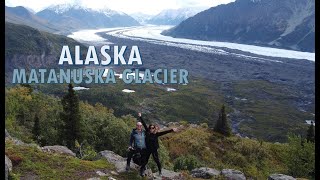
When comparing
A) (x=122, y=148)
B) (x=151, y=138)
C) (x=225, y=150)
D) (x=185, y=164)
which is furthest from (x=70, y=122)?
(x=225, y=150)

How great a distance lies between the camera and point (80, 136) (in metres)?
48.5

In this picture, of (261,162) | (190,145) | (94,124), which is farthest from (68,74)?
(261,162)

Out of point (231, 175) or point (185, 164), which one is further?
point (185, 164)

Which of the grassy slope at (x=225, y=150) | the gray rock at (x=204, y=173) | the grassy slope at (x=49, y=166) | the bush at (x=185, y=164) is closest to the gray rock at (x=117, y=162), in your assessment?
the grassy slope at (x=49, y=166)

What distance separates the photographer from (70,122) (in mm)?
49531

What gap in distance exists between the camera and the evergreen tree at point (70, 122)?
4875cm

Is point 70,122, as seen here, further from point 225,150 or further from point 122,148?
point 225,150

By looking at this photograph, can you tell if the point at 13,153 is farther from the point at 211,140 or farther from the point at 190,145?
the point at 211,140

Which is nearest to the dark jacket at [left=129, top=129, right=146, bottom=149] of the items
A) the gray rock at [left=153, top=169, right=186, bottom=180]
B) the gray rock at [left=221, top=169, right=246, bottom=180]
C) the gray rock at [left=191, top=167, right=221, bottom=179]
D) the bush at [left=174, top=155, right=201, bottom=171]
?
the gray rock at [left=153, top=169, right=186, bottom=180]

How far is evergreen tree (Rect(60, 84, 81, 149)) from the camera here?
160 ft

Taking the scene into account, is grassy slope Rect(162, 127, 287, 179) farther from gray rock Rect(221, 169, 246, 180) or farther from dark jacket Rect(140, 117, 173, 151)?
dark jacket Rect(140, 117, 173, 151)

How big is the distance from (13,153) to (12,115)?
44.3 m

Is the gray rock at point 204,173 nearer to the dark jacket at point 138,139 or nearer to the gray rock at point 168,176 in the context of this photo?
the gray rock at point 168,176

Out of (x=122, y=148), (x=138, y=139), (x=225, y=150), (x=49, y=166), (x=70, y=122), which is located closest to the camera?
(x=138, y=139)
